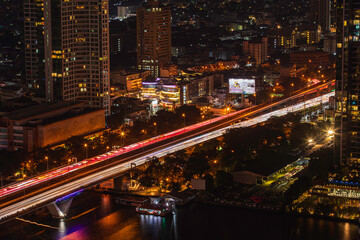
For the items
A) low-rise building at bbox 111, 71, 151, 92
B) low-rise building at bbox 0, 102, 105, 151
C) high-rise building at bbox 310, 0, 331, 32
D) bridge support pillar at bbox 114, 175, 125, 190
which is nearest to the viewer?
bridge support pillar at bbox 114, 175, 125, 190

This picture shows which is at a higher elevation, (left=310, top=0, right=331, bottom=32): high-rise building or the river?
(left=310, top=0, right=331, bottom=32): high-rise building

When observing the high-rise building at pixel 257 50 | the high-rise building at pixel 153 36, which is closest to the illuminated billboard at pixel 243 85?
the high-rise building at pixel 153 36

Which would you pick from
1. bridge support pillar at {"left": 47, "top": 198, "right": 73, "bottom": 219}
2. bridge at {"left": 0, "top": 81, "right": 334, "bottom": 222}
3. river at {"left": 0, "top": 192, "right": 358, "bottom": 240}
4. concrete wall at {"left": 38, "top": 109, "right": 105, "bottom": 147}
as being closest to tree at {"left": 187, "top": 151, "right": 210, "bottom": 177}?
bridge at {"left": 0, "top": 81, "right": 334, "bottom": 222}

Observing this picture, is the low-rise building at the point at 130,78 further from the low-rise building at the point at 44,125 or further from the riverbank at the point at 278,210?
the riverbank at the point at 278,210

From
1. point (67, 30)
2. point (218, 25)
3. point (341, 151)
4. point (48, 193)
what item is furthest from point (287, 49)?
point (48, 193)

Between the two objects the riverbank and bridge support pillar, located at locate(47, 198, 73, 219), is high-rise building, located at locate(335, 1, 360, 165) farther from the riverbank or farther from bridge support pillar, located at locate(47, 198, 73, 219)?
bridge support pillar, located at locate(47, 198, 73, 219)

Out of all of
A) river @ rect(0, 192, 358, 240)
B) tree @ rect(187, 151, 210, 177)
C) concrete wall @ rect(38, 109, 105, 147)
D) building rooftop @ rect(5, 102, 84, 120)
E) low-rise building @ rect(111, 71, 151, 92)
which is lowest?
river @ rect(0, 192, 358, 240)

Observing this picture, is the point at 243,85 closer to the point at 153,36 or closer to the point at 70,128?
the point at 153,36

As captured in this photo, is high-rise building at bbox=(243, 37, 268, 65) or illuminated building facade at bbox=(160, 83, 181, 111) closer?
illuminated building facade at bbox=(160, 83, 181, 111)
